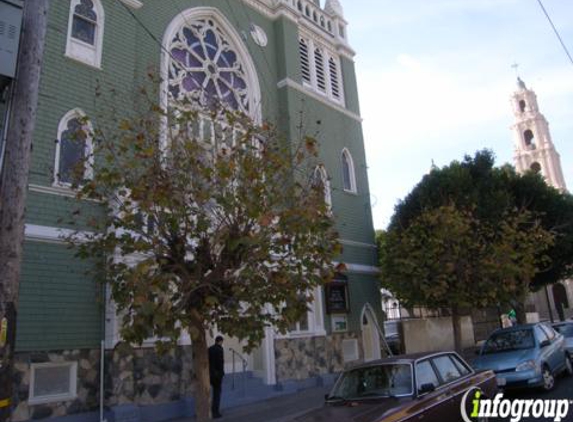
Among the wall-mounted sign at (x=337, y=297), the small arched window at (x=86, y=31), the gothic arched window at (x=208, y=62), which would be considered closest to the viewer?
the small arched window at (x=86, y=31)

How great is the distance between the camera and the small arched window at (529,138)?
6112 cm

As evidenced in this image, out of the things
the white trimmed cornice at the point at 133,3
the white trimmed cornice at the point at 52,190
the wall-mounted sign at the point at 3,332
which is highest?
the white trimmed cornice at the point at 133,3

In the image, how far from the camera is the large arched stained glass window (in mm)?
14664

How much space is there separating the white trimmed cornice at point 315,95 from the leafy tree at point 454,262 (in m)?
6.07

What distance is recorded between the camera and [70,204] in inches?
422

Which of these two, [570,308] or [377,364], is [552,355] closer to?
[377,364]

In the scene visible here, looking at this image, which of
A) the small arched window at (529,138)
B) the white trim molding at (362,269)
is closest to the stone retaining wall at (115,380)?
the white trim molding at (362,269)

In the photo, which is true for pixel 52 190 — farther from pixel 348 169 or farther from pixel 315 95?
pixel 348 169

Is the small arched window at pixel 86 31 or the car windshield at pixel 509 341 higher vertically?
the small arched window at pixel 86 31

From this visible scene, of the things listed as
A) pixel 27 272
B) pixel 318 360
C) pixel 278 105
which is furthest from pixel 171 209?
pixel 278 105

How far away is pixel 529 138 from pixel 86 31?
60.9m

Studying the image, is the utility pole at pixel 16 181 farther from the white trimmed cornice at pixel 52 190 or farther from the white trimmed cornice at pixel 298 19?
the white trimmed cornice at pixel 298 19

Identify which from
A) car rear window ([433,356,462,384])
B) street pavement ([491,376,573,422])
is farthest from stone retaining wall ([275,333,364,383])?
car rear window ([433,356,462,384])
